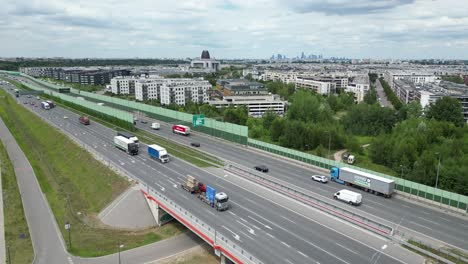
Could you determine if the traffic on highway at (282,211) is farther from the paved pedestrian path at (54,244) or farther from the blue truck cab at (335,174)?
the paved pedestrian path at (54,244)

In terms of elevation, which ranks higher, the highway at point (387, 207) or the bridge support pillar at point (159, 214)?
the highway at point (387, 207)

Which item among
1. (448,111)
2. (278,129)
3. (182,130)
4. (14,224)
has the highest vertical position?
(448,111)

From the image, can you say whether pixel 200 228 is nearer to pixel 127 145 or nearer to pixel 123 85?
pixel 127 145

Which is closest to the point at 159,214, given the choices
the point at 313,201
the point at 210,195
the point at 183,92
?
the point at 210,195

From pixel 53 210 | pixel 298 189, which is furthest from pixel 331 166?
pixel 53 210

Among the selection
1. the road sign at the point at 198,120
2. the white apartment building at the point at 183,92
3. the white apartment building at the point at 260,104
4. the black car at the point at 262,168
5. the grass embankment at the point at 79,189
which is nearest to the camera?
the grass embankment at the point at 79,189

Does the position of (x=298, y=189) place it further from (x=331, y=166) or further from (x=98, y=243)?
(x=98, y=243)

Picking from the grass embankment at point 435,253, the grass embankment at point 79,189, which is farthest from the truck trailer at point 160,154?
the grass embankment at point 435,253
